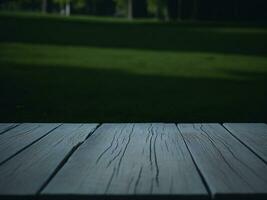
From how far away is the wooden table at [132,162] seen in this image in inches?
69.1

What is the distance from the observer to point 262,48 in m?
22.5

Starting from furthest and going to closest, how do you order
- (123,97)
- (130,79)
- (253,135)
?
1. (130,79)
2. (123,97)
3. (253,135)

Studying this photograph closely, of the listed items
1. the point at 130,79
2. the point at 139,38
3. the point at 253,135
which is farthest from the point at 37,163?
the point at 139,38

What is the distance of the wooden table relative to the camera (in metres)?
1.75

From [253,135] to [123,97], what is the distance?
20.6 ft

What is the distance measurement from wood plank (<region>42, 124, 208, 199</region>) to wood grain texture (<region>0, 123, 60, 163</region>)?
1.00 feet

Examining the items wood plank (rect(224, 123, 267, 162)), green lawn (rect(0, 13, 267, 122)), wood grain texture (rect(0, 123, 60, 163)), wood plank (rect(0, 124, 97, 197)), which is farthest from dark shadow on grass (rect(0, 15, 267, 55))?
wood plank (rect(0, 124, 97, 197))

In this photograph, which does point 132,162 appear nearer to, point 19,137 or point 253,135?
point 19,137

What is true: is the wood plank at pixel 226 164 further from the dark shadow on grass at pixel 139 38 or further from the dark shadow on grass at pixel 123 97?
the dark shadow on grass at pixel 139 38

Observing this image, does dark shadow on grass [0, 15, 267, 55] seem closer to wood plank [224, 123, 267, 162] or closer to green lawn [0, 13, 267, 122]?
green lawn [0, 13, 267, 122]

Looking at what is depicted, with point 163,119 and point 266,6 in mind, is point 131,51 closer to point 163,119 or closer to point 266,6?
point 163,119

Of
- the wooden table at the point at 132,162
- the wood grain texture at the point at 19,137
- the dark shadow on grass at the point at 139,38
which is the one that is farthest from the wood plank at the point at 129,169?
the dark shadow on grass at the point at 139,38

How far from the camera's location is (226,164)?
→ 218 centimetres

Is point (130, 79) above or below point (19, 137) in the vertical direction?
above
